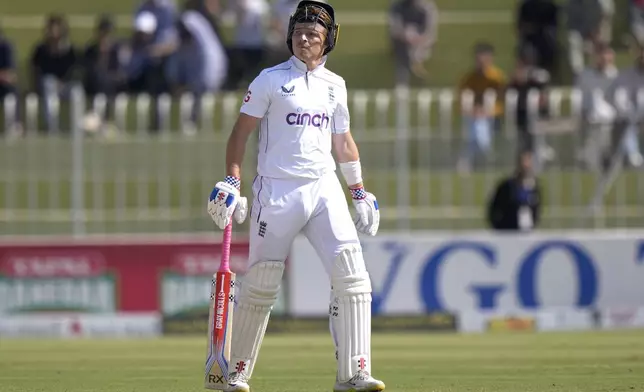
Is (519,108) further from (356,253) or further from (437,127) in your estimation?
(356,253)

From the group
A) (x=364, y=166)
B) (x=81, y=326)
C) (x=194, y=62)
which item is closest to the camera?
(x=81, y=326)

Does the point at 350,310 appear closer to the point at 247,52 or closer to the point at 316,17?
the point at 316,17

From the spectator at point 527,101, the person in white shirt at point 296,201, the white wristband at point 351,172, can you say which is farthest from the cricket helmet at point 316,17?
the spectator at point 527,101

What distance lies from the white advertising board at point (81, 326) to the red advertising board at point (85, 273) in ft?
1.81

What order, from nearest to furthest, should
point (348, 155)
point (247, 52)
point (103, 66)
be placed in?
point (348, 155) → point (103, 66) → point (247, 52)

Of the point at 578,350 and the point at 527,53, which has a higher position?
the point at 527,53

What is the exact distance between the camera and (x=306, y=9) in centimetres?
790

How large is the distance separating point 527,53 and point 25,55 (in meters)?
6.57

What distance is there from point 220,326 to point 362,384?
748mm

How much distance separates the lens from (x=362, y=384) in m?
7.71

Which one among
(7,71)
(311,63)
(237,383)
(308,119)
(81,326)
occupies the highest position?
(7,71)

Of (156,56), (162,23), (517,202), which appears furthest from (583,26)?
(156,56)

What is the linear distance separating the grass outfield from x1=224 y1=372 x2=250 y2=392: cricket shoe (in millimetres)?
760

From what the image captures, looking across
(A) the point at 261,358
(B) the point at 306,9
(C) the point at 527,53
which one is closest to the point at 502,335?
(A) the point at 261,358
